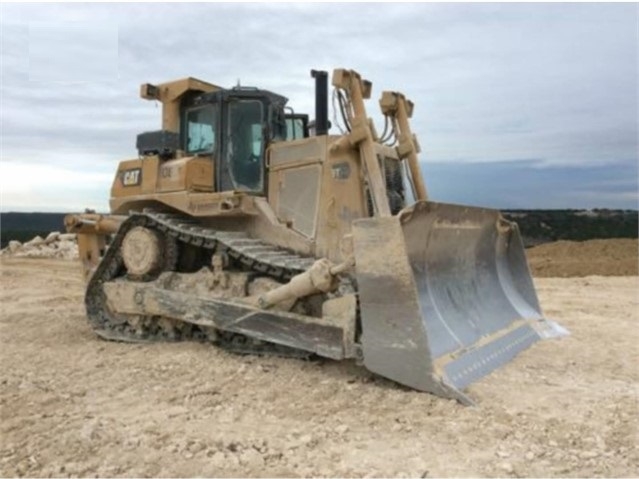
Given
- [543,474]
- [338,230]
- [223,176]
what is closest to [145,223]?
[223,176]

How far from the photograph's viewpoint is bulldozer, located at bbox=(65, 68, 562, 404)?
461 cm

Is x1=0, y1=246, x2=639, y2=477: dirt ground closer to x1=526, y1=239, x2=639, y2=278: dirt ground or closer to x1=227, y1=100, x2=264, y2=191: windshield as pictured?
x1=227, y1=100, x2=264, y2=191: windshield

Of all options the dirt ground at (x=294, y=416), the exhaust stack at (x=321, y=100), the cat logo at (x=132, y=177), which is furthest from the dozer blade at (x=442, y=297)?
the cat logo at (x=132, y=177)

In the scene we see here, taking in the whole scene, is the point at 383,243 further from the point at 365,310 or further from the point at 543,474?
the point at 543,474

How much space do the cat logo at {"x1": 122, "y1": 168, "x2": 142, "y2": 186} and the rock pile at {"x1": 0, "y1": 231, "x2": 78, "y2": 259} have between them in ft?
39.5

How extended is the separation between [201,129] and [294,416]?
380 cm

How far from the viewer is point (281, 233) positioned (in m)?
6.30

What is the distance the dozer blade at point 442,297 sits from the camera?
14.6 feet

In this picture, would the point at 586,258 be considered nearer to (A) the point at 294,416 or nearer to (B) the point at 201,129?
(B) the point at 201,129

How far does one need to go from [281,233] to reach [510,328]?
2256 mm

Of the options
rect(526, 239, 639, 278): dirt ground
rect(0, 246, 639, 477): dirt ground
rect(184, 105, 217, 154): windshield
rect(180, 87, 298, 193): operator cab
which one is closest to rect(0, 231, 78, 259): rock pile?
rect(526, 239, 639, 278): dirt ground

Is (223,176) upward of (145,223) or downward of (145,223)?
upward

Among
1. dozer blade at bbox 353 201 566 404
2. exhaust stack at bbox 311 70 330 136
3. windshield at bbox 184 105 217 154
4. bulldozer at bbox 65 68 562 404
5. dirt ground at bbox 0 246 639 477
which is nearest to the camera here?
dirt ground at bbox 0 246 639 477

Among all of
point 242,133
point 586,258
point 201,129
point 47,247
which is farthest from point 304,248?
point 47,247
